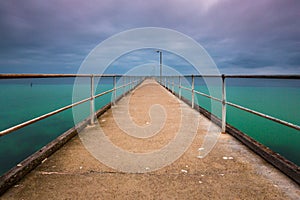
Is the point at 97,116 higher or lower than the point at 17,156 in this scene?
higher

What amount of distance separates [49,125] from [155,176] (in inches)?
520

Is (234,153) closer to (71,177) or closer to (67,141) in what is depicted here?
(71,177)

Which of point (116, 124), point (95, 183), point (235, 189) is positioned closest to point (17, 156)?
point (116, 124)

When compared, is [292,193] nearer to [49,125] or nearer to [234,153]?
[234,153]

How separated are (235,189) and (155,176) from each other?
84 centimetres

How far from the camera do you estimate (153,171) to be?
8.59ft

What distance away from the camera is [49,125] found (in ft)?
45.9

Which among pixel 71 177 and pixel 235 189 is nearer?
pixel 235 189

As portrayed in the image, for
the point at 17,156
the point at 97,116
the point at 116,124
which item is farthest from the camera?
the point at 17,156

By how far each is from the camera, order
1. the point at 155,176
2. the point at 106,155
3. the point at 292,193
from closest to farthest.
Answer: the point at 292,193
the point at 155,176
the point at 106,155

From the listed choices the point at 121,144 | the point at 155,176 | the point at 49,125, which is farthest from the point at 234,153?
the point at 49,125

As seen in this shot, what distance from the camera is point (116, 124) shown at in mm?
5113

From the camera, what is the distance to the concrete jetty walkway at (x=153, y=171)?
6.93ft

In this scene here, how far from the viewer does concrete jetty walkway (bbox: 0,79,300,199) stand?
211 centimetres
